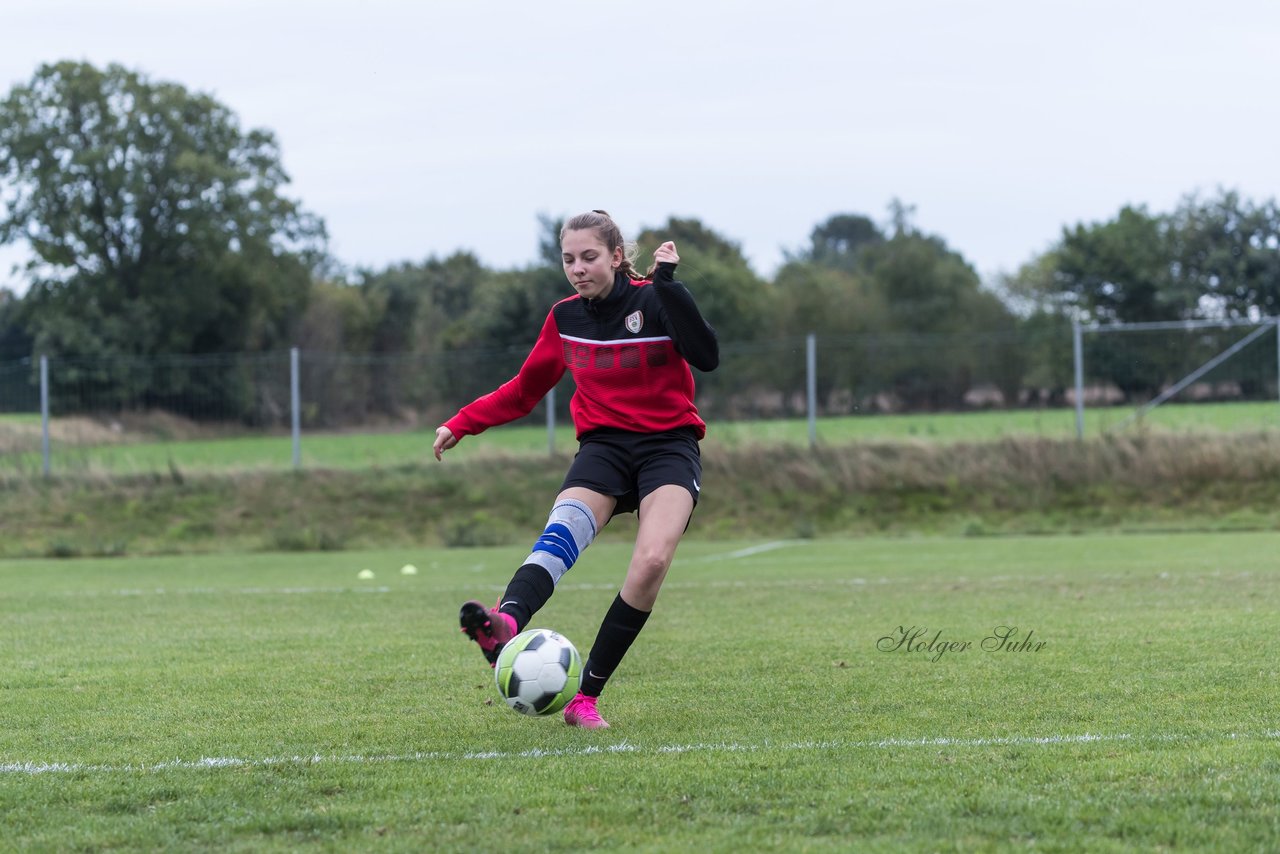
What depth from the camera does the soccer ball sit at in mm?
4449

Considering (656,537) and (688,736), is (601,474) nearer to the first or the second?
(656,537)

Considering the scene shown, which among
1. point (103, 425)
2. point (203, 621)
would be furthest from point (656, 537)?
point (103, 425)

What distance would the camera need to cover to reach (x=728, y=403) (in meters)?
22.2

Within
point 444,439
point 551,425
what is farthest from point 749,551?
point 444,439

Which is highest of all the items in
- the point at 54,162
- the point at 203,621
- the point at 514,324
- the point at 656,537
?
the point at 54,162

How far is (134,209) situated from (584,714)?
48.5 m

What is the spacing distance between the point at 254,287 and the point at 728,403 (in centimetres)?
3393

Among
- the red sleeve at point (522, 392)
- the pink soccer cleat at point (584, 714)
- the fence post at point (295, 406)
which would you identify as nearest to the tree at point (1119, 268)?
the fence post at point (295, 406)

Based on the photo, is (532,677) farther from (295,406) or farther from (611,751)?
(295,406)

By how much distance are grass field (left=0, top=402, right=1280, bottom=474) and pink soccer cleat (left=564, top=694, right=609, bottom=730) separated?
52.0ft

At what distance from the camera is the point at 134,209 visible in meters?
49.0

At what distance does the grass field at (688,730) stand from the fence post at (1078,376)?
10864mm

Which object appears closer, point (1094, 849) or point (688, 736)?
point (1094, 849)
